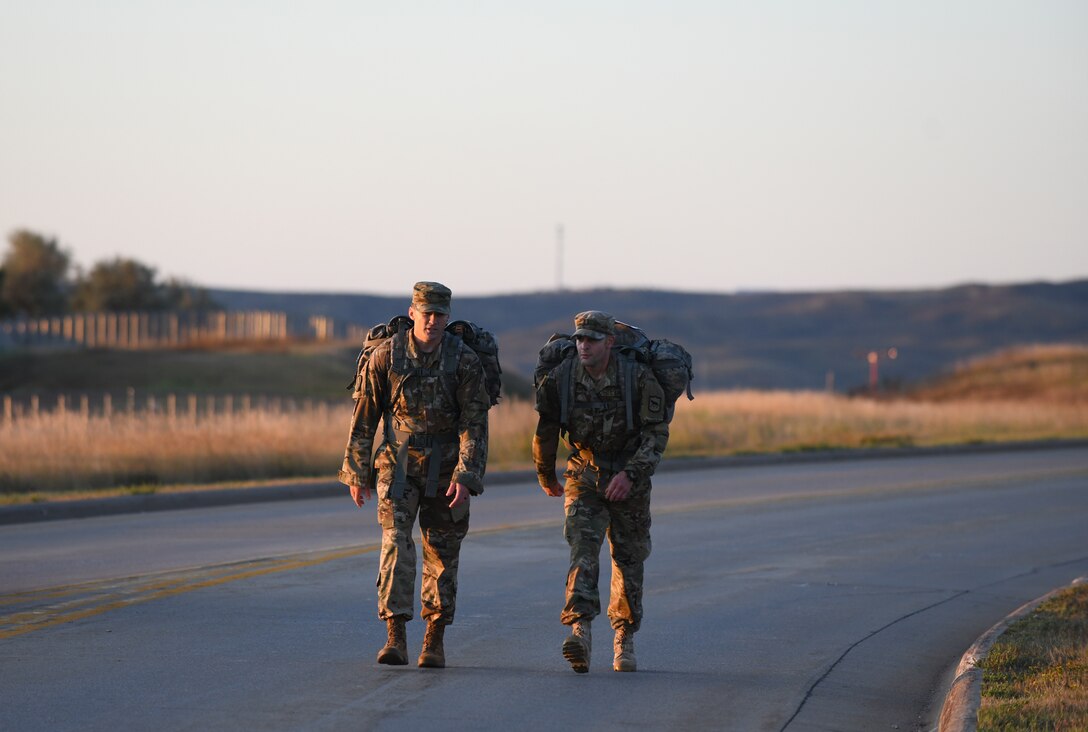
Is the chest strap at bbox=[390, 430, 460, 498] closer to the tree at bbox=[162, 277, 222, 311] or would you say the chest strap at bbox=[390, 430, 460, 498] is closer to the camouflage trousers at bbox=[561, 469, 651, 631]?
the camouflage trousers at bbox=[561, 469, 651, 631]

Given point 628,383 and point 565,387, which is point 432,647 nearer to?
point 565,387

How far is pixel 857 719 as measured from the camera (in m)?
7.95

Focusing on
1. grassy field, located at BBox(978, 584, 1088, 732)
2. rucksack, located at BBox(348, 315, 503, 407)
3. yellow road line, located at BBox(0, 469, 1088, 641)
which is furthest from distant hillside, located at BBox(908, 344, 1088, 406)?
rucksack, located at BBox(348, 315, 503, 407)

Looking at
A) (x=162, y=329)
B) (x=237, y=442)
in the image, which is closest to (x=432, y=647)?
(x=237, y=442)

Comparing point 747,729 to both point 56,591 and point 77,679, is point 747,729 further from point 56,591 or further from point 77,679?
point 56,591

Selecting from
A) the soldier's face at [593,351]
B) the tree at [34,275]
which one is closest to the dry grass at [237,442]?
the soldier's face at [593,351]

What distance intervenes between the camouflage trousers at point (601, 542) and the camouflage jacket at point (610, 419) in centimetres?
12

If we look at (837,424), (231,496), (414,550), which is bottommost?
(837,424)

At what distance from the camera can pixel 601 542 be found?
8586mm

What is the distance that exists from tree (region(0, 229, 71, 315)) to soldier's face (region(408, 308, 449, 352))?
262ft

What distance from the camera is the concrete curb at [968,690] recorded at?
7453 millimetres

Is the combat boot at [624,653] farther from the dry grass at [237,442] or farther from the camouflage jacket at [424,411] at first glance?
the dry grass at [237,442]

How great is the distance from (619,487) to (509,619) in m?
2.55

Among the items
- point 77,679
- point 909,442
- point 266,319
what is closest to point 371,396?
point 77,679
